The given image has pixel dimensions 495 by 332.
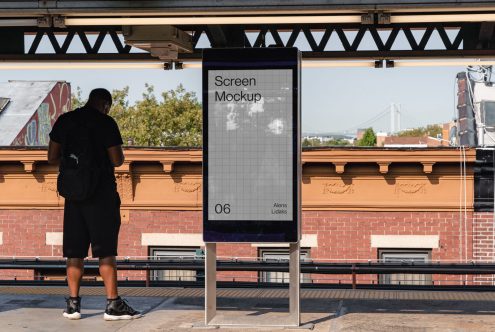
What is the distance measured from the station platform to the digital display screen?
106 centimetres

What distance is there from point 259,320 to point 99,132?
2126mm

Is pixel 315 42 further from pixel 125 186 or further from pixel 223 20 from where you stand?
pixel 125 186

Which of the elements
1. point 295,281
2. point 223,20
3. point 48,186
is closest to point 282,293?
point 295,281

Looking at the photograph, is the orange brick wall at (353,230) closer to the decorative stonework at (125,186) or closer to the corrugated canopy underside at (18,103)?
the decorative stonework at (125,186)

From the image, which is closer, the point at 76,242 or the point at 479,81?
the point at 76,242

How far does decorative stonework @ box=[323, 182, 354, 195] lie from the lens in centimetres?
2267

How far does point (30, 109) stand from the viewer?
47438mm

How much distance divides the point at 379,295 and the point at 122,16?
14.7 ft

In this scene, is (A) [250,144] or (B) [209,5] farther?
(A) [250,144]

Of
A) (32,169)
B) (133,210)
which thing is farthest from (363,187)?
(32,169)

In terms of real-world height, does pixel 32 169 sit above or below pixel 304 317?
above

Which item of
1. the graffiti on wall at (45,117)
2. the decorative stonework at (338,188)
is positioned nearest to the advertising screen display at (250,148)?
the decorative stonework at (338,188)

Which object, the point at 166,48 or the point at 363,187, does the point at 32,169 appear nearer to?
the point at 363,187

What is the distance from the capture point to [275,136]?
8.12 meters
